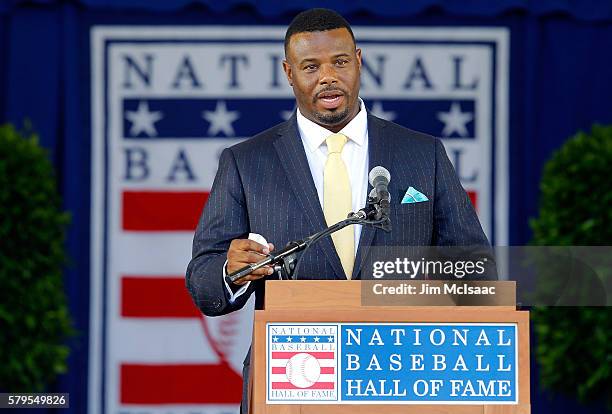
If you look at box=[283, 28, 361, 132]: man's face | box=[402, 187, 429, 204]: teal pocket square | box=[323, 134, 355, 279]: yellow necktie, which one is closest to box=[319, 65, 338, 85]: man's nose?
box=[283, 28, 361, 132]: man's face

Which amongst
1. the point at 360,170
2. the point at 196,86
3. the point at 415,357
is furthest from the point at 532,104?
the point at 415,357

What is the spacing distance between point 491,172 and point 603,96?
0.69 meters

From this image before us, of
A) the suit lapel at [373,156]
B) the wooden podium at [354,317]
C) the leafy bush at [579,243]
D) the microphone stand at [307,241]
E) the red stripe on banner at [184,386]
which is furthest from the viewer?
the red stripe on banner at [184,386]

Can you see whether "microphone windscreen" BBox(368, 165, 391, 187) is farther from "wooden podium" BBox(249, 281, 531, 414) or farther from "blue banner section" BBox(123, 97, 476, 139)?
"blue banner section" BBox(123, 97, 476, 139)

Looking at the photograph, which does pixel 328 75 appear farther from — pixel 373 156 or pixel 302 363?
pixel 302 363

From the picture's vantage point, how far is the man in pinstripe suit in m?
3.27

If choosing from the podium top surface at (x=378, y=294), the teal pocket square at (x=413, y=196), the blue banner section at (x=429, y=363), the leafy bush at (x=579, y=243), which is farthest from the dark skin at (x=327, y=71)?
the leafy bush at (x=579, y=243)

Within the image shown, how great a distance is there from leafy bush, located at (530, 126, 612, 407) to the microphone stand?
2.90 m

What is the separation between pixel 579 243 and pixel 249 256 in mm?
3135

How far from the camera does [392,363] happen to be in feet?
8.59

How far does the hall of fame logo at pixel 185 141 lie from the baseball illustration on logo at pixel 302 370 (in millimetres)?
3495

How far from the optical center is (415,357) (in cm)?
262

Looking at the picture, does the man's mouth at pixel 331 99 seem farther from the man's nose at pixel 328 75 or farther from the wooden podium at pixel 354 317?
the wooden podium at pixel 354 317

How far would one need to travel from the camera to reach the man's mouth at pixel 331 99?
3.33 m
